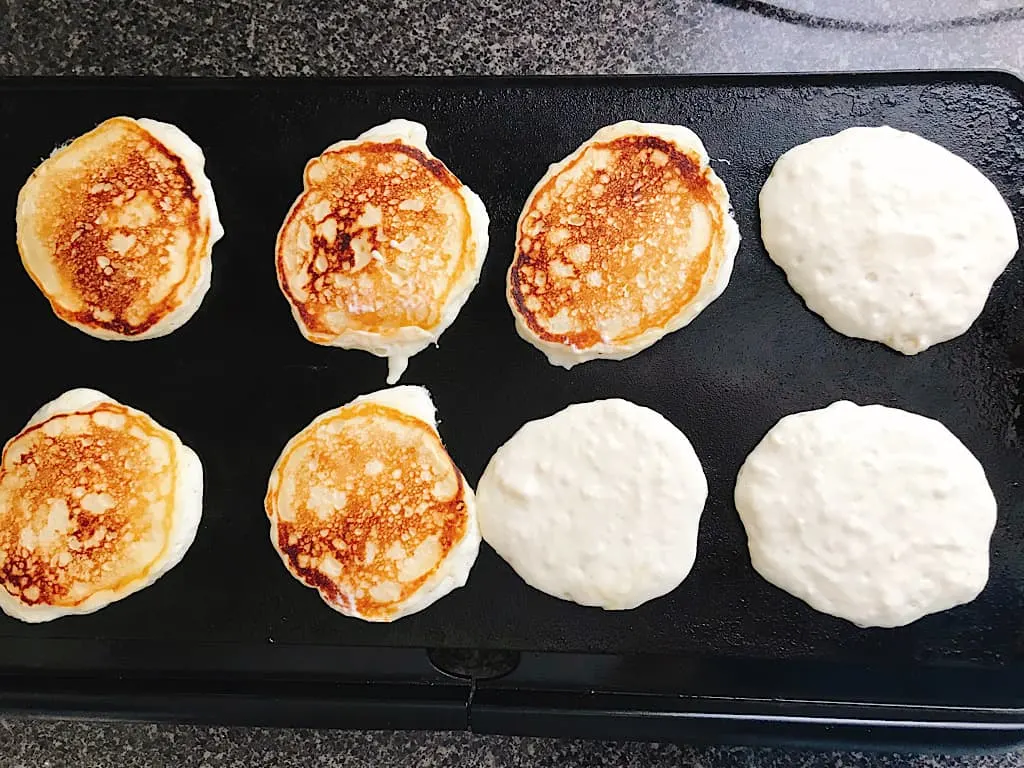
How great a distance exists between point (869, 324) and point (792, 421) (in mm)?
159

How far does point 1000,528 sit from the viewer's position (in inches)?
47.8

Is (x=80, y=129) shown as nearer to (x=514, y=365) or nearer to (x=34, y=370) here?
(x=34, y=370)

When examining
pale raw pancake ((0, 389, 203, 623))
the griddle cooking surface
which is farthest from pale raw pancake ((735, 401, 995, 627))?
pale raw pancake ((0, 389, 203, 623))

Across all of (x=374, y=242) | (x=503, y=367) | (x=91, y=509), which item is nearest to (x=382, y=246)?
(x=374, y=242)

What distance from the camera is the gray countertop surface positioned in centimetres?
145

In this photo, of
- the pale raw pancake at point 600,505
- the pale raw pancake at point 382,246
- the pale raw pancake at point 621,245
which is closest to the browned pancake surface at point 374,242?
the pale raw pancake at point 382,246

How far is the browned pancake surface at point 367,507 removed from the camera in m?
A: 1.22

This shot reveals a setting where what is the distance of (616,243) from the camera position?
1262 millimetres

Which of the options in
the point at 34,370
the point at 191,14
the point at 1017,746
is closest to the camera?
the point at 1017,746

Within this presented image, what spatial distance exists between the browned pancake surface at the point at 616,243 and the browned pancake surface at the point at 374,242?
0.10 metres

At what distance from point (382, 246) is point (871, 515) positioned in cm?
71

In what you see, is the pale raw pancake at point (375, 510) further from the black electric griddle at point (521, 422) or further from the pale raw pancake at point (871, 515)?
the pale raw pancake at point (871, 515)

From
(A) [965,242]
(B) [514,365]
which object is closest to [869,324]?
(A) [965,242]

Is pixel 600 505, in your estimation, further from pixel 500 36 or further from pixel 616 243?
pixel 500 36
